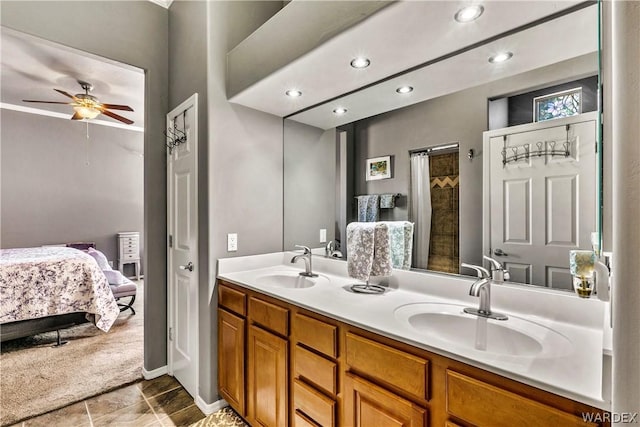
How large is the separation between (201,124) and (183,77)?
506 millimetres

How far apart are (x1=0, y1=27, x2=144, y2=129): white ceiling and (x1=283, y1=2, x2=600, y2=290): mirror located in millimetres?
1982

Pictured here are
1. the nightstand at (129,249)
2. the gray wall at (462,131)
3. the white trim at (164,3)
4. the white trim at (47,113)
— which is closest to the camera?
the gray wall at (462,131)

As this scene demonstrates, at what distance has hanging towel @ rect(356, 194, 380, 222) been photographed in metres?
1.89

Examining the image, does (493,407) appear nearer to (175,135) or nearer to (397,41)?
(397,41)

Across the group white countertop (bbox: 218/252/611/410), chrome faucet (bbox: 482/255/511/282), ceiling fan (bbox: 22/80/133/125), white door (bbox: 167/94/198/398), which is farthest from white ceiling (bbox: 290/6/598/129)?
ceiling fan (bbox: 22/80/133/125)

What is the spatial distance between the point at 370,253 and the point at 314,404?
0.78 m

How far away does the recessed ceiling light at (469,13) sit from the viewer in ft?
3.61

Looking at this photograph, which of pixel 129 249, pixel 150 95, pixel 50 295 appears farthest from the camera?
pixel 129 249

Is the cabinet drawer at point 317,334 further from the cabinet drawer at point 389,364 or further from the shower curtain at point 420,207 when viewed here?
the shower curtain at point 420,207

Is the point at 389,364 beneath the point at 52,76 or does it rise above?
beneath

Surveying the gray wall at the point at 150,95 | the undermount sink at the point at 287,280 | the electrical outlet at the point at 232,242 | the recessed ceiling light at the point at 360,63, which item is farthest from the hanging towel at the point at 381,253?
the gray wall at the point at 150,95

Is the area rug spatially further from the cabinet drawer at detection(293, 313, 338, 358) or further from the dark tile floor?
the cabinet drawer at detection(293, 313, 338, 358)

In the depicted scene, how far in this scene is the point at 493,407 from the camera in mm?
839

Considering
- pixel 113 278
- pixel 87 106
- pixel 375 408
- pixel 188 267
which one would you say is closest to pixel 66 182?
pixel 87 106
